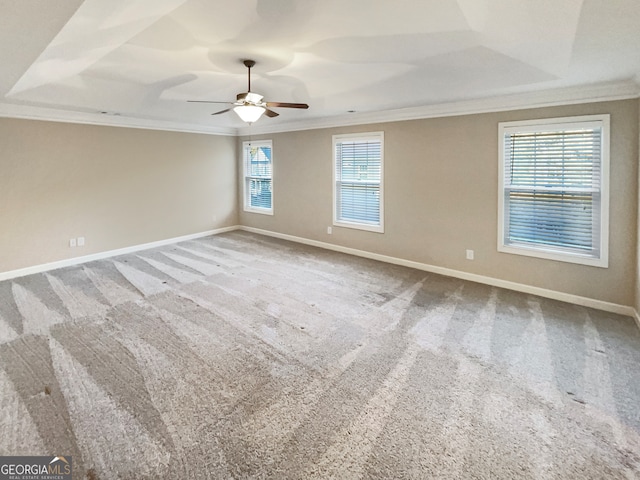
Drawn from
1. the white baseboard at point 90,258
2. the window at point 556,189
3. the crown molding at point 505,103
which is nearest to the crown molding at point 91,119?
the white baseboard at point 90,258

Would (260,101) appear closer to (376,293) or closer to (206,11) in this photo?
(206,11)

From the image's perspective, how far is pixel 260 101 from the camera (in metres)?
3.44

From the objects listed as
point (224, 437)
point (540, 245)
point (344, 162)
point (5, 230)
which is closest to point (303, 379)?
point (224, 437)

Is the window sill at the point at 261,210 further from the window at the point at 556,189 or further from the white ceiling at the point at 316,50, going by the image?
the window at the point at 556,189

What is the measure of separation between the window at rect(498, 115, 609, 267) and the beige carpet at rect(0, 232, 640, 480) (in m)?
0.72

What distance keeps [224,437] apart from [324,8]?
2.71 metres

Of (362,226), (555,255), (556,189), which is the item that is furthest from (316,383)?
(362,226)

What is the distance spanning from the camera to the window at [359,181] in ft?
18.8

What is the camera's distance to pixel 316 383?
2.47m

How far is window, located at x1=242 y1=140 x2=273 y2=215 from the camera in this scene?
7523 mm

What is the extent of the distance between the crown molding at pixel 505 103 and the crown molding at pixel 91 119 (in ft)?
8.60

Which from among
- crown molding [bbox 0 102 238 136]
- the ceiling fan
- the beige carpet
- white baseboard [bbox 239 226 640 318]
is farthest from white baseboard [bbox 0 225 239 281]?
the ceiling fan

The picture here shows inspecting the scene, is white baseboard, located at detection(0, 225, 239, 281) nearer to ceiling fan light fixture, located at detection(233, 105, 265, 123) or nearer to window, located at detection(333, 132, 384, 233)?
window, located at detection(333, 132, 384, 233)

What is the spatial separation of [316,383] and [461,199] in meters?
3.50
